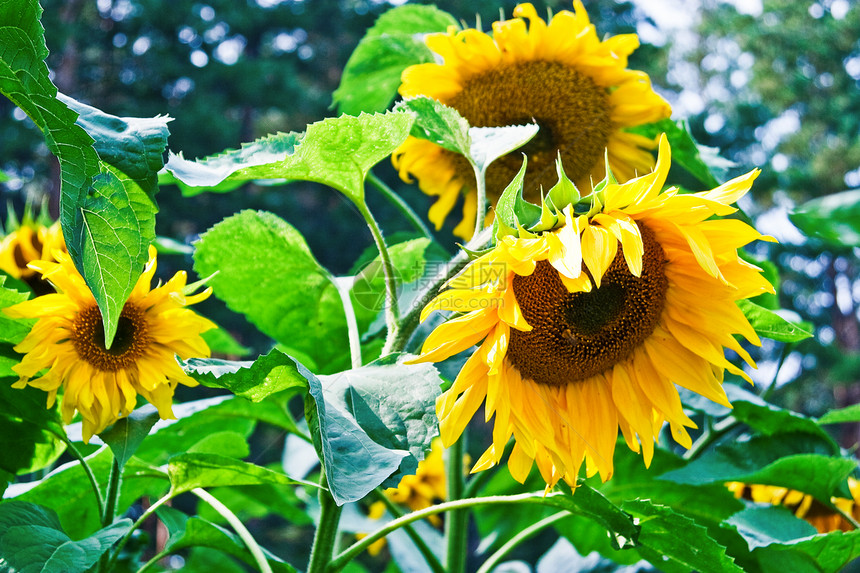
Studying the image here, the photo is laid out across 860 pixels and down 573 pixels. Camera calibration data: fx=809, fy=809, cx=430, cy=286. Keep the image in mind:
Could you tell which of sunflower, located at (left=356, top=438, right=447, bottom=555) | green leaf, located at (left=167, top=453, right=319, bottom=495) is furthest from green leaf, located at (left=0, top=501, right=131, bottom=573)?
sunflower, located at (left=356, top=438, right=447, bottom=555)

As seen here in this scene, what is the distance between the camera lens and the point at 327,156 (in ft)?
2.19

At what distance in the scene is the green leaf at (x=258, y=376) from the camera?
1.89ft

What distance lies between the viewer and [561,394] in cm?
68

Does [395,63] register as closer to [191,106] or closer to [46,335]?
[46,335]

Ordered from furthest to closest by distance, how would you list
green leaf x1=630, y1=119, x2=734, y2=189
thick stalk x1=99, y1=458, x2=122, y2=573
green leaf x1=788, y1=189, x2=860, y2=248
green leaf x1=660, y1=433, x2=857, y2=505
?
green leaf x1=630, y1=119, x2=734, y2=189, green leaf x1=660, y1=433, x2=857, y2=505, thick stalk x1=99, y1=458, x2=122, y2=573, green leaf x1=788, y1=189, x2=860, y2=248

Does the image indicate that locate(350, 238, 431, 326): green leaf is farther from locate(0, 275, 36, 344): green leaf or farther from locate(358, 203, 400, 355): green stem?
locate(0, 275, 36, 344): green leaf

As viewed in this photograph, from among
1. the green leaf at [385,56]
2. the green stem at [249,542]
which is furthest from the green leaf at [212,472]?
the green leaf at [385,56]

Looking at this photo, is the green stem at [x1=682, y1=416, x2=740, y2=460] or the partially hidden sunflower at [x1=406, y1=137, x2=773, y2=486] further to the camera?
the green stem at [x1=682, y1=416, x2=740, y2=460]

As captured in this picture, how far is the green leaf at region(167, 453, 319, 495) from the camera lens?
637 mm

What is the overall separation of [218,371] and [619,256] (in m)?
0.33

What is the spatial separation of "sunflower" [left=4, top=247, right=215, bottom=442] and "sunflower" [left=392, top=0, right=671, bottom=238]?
369mm

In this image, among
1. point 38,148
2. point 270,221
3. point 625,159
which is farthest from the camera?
point 38,148

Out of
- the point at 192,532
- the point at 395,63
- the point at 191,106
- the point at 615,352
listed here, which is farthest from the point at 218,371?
the point at 191,106

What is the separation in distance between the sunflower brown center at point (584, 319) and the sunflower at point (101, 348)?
11.9 inches
